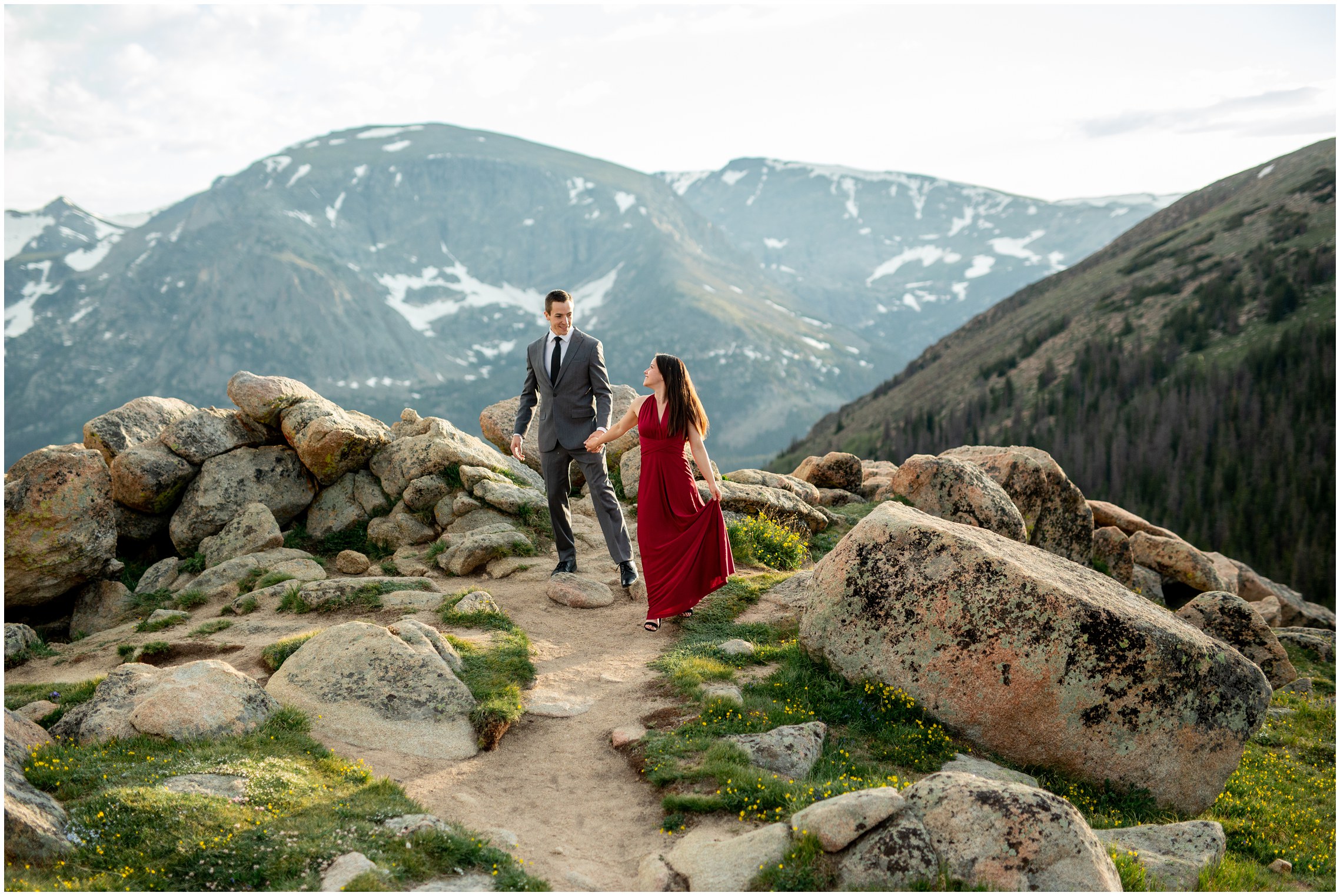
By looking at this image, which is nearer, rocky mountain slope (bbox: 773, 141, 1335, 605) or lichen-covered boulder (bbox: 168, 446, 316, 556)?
lichen-covered boulder (bbox: 168, 446, 316, 556)

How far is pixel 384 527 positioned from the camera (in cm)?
1919

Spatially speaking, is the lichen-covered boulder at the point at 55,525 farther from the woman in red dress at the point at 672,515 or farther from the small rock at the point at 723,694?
the small rock at the point at 723,694

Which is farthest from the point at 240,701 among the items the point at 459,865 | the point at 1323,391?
the point at 1323,391

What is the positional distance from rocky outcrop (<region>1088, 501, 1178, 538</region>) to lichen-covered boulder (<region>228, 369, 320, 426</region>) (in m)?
25.9

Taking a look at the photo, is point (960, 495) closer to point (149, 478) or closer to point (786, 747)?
point (786, 747)

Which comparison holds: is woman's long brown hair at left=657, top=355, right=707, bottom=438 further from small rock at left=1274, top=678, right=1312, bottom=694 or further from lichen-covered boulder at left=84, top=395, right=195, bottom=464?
small rock at left=1274, top=678, right=1312, bottom=694

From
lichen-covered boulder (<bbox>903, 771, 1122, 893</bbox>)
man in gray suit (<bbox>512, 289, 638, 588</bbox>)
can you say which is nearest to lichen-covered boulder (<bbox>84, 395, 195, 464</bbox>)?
man in gray suit (<bbox>512, 289, 638, 588</bbox>)

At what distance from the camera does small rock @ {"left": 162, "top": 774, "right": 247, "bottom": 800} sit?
797 centimetres

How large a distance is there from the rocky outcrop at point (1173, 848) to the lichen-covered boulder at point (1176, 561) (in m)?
20.5

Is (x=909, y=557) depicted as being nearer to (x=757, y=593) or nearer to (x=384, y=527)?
(x=757, y=593)

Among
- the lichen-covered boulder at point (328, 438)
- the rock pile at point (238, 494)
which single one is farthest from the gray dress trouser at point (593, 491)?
the lichen-covered boulder at point (328, 438)

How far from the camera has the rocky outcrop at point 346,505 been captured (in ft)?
64.5

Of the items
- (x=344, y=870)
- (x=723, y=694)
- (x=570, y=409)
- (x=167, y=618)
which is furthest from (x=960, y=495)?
(x=167, y=618)

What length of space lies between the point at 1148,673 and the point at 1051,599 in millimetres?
1484
